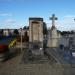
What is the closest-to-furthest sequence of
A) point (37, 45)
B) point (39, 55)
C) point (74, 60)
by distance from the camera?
1. point (74, 60)
2. point (39, 55)
3. point (37, 45)

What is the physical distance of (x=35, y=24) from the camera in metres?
28.4

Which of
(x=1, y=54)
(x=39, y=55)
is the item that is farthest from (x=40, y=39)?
(x=1, y=54)

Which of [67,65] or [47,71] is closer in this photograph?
[47,71]

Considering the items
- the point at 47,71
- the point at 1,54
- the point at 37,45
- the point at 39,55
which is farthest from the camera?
Answer: the point at 37,45

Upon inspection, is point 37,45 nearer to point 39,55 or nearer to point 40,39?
point 40,39

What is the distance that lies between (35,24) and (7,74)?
15153 millimetres

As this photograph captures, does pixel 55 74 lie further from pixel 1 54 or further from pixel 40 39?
pixel 40 39

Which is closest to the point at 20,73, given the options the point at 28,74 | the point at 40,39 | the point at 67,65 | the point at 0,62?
the point at 28,74

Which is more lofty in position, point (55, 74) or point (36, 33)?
point (36, 33)

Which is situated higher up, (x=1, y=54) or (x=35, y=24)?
(x=35, y=24)

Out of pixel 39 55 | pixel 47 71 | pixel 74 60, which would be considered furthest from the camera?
pixel 39 55

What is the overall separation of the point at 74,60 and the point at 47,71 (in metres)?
4.52

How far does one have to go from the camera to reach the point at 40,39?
2856 cm

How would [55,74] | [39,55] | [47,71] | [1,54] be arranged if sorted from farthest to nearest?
[39,55] < [1,54] < [47,71] < [55,74]
